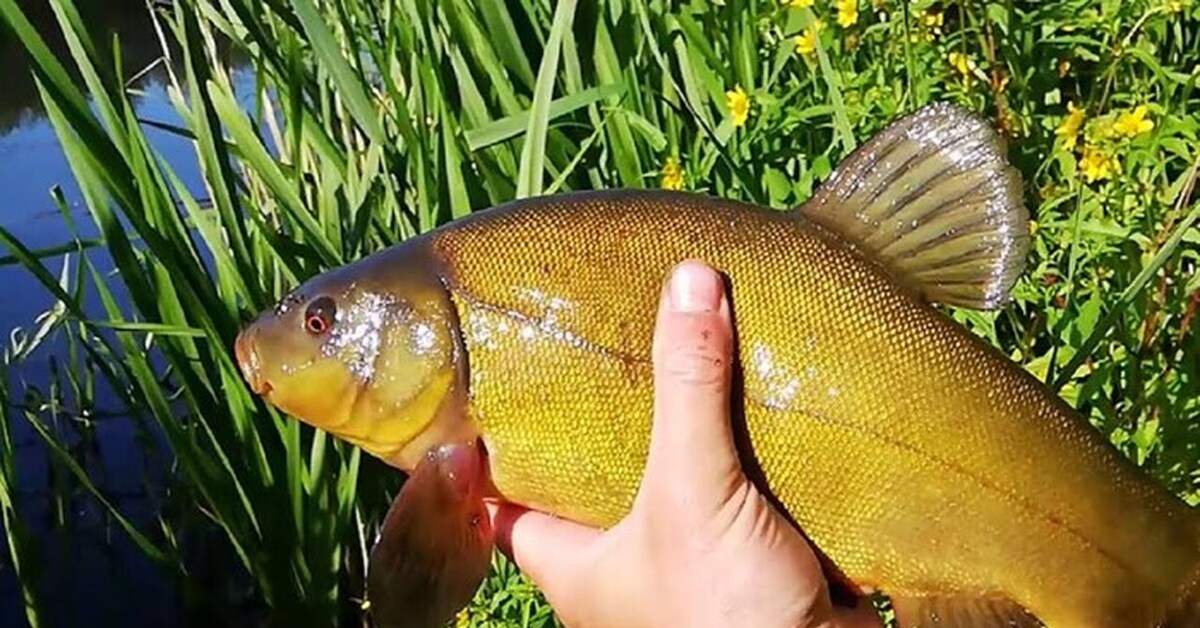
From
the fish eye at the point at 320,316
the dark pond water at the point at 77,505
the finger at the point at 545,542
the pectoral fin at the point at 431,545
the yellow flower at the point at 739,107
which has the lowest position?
the dark pond water at the point at 77,505

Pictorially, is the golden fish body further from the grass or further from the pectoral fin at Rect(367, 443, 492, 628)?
the grass

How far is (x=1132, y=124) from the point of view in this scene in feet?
7.31

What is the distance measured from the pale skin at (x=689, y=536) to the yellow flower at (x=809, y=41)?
93 cm

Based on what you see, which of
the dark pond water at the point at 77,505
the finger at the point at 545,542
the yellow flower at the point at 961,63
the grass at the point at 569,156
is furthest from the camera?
the dark pond water at the point at 77,505

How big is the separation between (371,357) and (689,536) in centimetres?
37

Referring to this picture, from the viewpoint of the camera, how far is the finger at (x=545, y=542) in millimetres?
1862

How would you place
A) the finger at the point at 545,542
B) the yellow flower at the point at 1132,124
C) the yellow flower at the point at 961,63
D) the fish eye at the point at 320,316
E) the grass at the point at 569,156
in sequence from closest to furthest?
the fish eye at the point at 320,316 → the finger at the point at 545,542 → the yellow flower at the point at 1132,124 → the grass at the point at 569,156 → the yellow flower at the point at 961,63

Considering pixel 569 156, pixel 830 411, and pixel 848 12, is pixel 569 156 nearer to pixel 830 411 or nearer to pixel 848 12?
pixel 848 12

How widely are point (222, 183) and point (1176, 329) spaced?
1.49 metres

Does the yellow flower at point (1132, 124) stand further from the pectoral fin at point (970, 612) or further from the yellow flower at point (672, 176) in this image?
the pectoral fin at point (970, 612)

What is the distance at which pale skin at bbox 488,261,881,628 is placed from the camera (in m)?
1.53

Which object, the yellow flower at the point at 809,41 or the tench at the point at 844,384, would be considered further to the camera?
the yellow flower at the point at 809,41

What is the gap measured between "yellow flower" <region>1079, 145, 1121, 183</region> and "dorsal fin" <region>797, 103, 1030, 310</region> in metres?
0.71

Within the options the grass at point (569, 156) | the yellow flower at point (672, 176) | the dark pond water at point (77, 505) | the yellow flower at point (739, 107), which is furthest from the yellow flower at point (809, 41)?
the dark pond water at point (77, 505)
